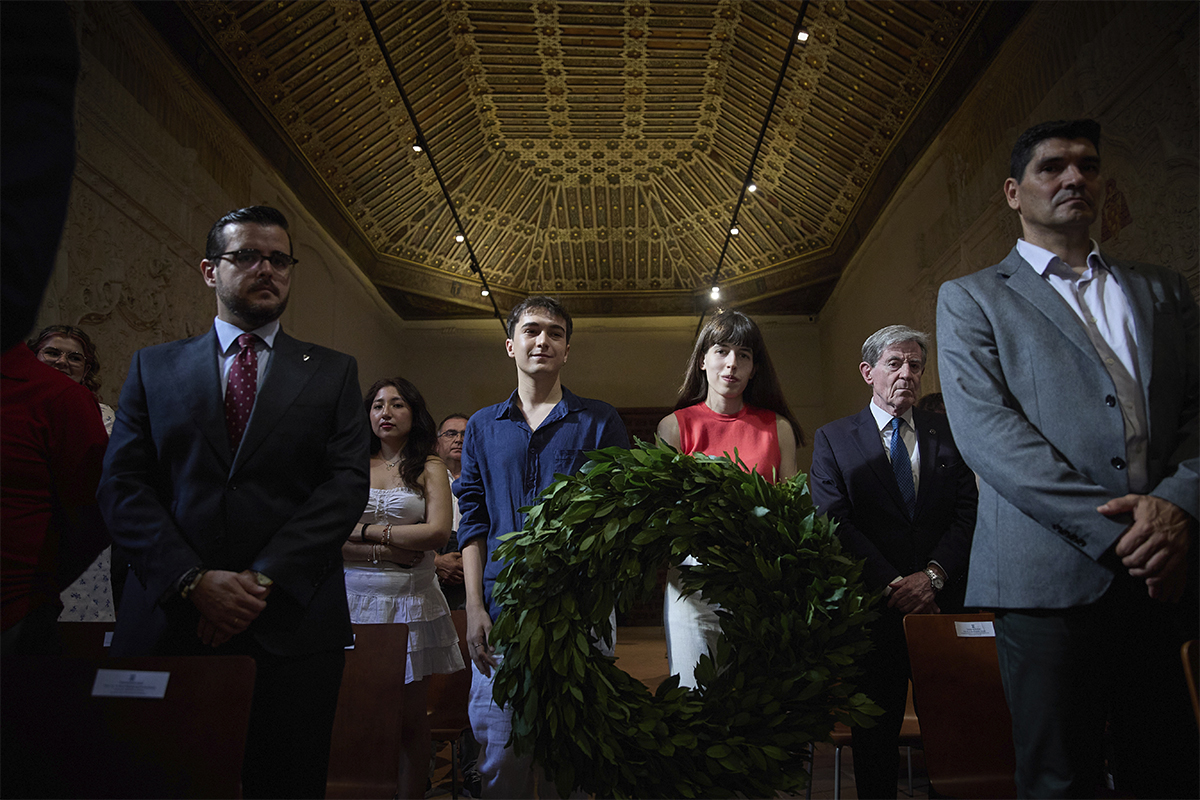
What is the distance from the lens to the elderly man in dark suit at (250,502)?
5.31 ft

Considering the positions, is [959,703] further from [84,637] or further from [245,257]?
[84,637]

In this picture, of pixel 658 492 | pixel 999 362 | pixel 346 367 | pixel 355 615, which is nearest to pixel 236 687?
pixel 346 367

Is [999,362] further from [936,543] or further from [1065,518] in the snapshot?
[936,543]

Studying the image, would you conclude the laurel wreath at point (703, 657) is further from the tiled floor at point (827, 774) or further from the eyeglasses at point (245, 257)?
the eyeglasses at point (245, 257)

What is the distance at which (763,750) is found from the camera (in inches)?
70.6

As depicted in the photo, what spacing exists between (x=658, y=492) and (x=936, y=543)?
130cm

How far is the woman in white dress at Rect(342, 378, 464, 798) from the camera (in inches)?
114

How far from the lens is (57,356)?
322cm

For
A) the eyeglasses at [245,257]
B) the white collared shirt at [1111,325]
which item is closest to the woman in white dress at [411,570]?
the eyeglasses at [245,257]

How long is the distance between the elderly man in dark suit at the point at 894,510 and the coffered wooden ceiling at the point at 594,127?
4276mm

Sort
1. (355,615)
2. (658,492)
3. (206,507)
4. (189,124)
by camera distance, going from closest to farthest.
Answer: (206,507), (658,492), (355,615), (189,124)

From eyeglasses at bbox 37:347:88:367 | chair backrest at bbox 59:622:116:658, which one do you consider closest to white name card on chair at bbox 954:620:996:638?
chair backrest at bbox 59:622:116:658

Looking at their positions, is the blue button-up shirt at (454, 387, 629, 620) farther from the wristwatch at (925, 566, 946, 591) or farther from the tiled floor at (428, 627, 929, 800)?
the wristwatch at (925, 566, 946, 591)

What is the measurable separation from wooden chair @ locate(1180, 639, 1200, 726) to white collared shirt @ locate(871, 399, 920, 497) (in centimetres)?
136
